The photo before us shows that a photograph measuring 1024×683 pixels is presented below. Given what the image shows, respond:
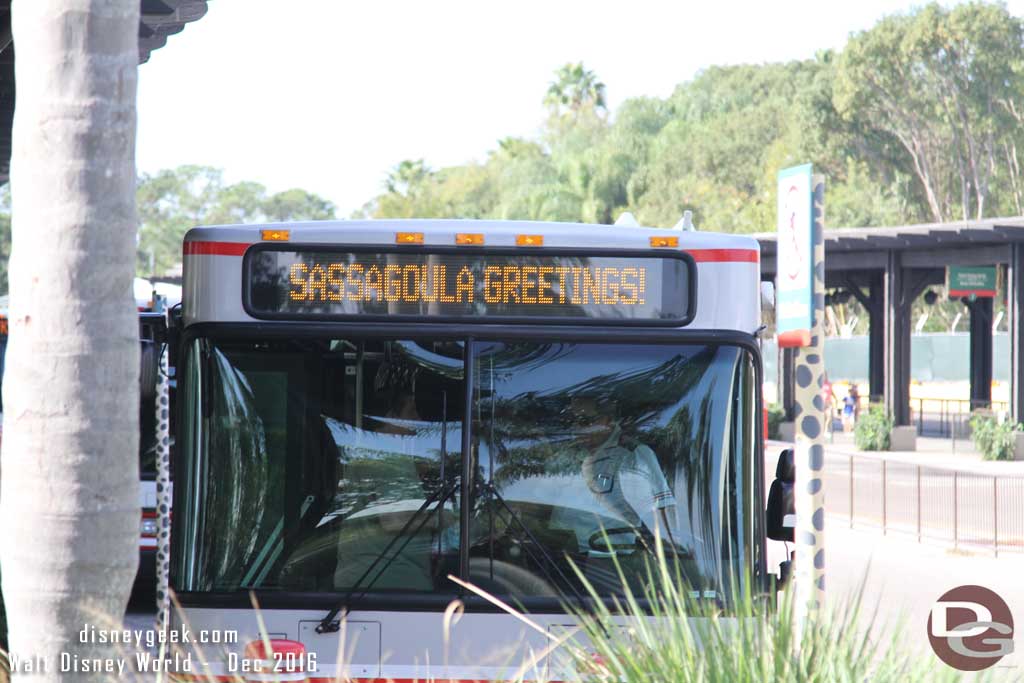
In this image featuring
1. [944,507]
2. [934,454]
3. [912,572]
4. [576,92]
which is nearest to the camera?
[912,572]

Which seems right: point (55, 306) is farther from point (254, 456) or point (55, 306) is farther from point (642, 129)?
point (642, 129)

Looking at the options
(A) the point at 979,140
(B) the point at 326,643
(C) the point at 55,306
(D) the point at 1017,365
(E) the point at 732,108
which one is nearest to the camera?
(C) the point at 55,306

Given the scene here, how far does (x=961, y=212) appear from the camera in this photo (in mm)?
69312

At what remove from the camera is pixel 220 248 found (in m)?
6.14

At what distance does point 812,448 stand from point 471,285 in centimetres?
160

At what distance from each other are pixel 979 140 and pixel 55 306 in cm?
6699

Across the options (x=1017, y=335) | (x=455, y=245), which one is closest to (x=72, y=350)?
(x=455, y=245)

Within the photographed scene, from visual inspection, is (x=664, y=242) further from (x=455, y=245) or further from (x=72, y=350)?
(x=72, y=350)

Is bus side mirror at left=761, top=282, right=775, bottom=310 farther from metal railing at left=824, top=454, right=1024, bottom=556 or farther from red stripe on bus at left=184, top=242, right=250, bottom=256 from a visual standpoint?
metal railing at left=824, top=454, right=1024, bottom=556

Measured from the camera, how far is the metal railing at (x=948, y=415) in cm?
4216

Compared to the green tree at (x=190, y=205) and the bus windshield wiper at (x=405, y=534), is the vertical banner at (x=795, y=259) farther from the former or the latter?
the green tree at (x=190, y=205)

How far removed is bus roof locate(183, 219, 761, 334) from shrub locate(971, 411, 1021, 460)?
100 feet

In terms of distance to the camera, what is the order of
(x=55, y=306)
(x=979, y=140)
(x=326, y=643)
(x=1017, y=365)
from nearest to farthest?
(x=55, y=306)
(x=326, y=643)
(x=1017, y=365)
(x=979, y=140)

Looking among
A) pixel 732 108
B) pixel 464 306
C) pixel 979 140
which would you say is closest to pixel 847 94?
pixel 979 140
